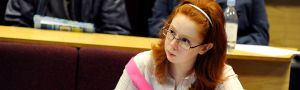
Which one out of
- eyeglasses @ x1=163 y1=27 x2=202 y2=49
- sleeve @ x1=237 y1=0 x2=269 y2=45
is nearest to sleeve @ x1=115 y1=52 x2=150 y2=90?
eyeglasses @ x1=163 y1=27 x2=202 y2=49

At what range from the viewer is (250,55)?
6.44ft

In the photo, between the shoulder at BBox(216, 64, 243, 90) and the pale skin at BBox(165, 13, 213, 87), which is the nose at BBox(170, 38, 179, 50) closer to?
the pale skin at BBox(165, 13, 213, 87)

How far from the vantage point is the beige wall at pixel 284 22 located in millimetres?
3162

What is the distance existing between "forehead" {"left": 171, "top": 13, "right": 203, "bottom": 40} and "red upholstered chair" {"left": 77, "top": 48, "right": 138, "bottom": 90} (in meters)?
0.56

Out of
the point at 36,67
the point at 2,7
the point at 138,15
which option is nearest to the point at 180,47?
the point at 36,67

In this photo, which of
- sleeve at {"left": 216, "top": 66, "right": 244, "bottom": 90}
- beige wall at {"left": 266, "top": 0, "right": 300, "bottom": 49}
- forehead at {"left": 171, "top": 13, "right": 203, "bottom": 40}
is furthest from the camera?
beige wall at {"left": 266, "top": 0, "right": 300, "bottom": 49}

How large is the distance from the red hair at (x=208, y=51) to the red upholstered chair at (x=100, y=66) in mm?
404

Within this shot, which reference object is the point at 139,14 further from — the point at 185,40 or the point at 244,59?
the point at 185,40

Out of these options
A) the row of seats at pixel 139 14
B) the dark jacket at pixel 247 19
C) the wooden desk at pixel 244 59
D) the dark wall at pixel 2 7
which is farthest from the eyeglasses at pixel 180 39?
the dark wall at pixel 2 7

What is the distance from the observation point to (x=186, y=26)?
4.53 feet

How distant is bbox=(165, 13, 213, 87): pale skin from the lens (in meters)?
1.38

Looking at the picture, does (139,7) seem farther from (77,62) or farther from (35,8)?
(77,62)

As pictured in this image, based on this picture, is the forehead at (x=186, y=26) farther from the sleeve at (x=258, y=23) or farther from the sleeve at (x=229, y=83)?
the sleeve at (x=258, y=23)

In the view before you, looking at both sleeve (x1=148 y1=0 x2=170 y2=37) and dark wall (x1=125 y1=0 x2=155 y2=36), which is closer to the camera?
sleeve (x1=148 y1=0 x2=170 y2=37)
